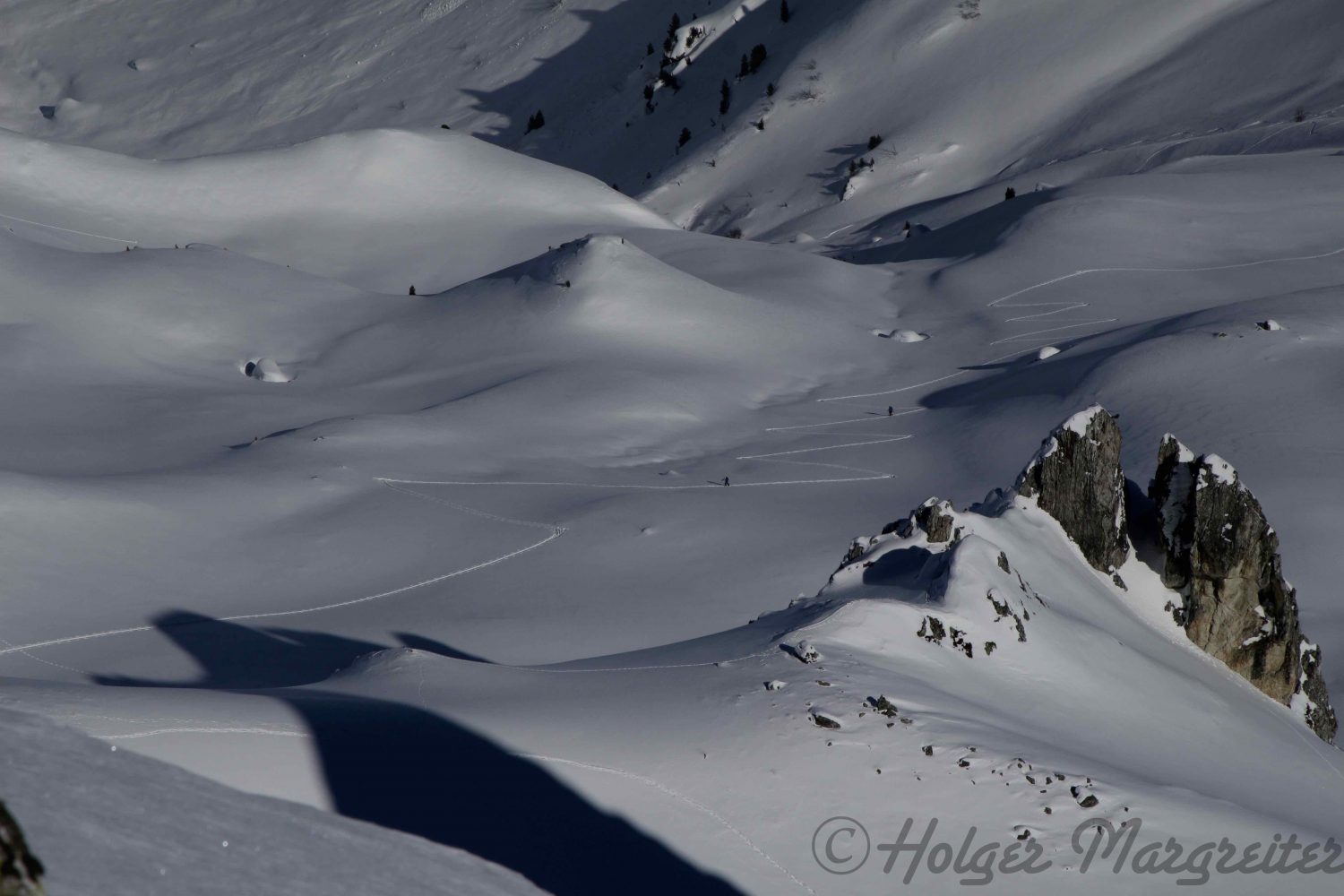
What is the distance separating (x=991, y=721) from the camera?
9.23 m

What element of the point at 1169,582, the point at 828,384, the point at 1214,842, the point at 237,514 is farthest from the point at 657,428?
the point at 1214,842

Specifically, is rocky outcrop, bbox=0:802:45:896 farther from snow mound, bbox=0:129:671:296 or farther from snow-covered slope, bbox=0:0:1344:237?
snow-covered slope, bbox=0:0:1344:237

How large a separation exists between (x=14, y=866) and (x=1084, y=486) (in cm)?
1267

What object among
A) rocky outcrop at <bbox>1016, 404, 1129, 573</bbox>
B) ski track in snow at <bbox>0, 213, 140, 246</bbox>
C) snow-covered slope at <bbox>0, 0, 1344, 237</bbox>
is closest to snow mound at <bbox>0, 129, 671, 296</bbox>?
ski track in snow at <bbox>0, 213, 140, 246</bbox>

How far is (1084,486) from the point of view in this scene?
46.0ft

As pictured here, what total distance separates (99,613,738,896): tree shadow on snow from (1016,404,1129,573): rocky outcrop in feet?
22.9

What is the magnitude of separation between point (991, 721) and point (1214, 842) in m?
1.54

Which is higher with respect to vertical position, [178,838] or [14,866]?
[14,866]

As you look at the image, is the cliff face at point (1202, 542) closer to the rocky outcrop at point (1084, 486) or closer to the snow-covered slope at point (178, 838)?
the rocky outcrop at point (1084, 486)

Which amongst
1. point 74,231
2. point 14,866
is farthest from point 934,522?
point 74,231

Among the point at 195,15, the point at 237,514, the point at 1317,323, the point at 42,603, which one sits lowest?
the point at 42,603

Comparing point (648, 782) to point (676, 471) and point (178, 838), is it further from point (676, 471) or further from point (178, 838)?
point (676, 471)

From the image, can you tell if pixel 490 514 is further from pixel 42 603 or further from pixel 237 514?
pixel 42 603

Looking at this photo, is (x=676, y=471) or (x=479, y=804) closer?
(x=479, y=804)
